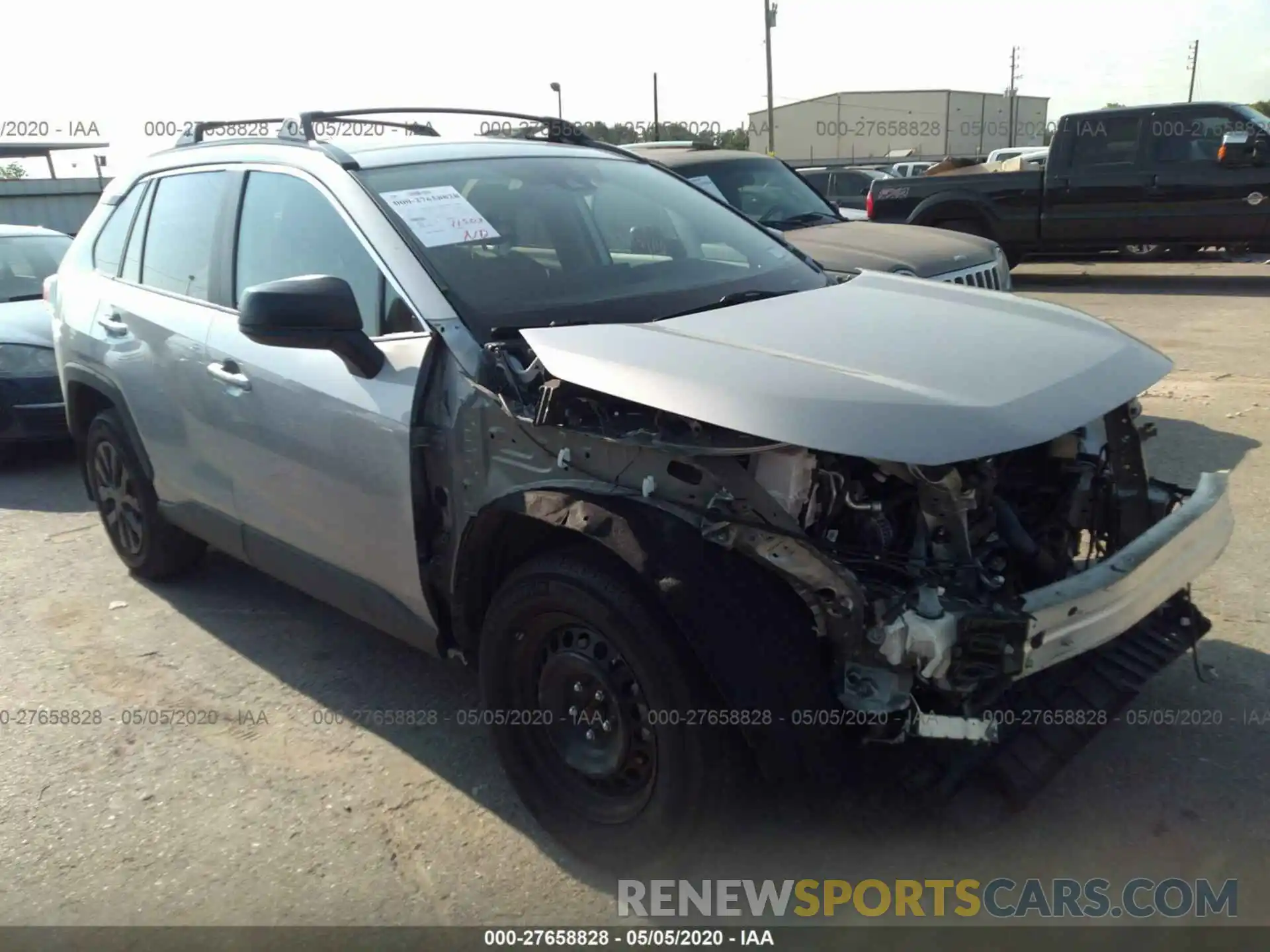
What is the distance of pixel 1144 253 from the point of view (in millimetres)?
13633

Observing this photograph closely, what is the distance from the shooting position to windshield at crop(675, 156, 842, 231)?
26.8 ft

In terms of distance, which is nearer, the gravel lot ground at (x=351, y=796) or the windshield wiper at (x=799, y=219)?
the gravel lot ground at (x=351, y=796)

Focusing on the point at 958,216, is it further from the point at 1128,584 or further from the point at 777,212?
the point at 1128,584

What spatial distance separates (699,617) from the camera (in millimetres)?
2523

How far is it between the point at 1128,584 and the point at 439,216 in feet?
7.47

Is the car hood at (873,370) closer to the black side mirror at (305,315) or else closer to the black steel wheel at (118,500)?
the black side mirror at (305,315)

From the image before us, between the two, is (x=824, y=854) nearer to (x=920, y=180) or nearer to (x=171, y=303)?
(x=171, y=303)

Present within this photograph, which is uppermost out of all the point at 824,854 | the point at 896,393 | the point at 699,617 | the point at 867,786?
the point at 896,393

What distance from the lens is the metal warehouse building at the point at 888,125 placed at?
59469 mm

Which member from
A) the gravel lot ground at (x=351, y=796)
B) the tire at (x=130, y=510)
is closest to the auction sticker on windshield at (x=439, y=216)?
the gravel lot ground at (x=351, y=796)

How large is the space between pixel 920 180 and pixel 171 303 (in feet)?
38.8

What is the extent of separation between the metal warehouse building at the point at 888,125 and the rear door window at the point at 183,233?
2209 inches

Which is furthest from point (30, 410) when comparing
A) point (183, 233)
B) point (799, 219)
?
point (799, 219)

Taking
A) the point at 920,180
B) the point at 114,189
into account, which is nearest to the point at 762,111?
the point at 920,180
